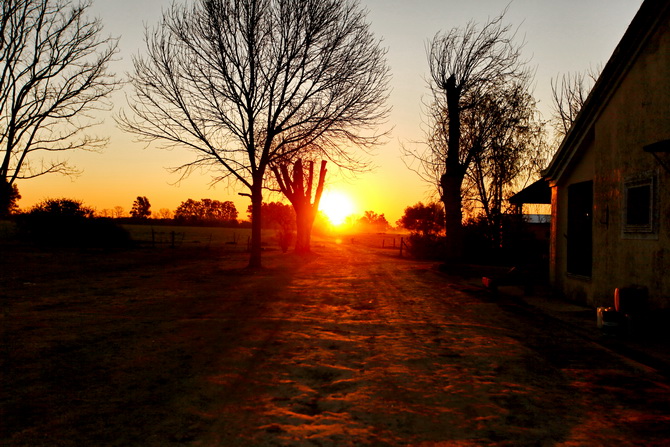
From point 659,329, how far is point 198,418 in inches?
275

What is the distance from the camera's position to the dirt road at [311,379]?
3586 millimetres

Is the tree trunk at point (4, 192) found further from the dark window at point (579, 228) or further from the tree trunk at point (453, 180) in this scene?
the dark window at point (579, 228)

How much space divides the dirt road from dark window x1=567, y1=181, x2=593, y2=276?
113 inches

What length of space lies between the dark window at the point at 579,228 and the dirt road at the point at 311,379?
2869 mm

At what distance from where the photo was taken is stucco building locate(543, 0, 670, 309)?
7.70m

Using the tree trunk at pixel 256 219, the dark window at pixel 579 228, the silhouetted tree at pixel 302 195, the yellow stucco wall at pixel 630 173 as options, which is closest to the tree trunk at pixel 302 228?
the silhouetted tree at pixel 302 195

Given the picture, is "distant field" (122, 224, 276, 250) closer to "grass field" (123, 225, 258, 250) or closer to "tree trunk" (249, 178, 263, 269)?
"grass field" (123, 225, 258, 250)

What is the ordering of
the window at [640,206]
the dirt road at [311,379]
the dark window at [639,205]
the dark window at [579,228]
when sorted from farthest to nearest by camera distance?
the dark window at [579,228], the dark window at [639,205], the window at [640,206], the dirt road at [311,379]

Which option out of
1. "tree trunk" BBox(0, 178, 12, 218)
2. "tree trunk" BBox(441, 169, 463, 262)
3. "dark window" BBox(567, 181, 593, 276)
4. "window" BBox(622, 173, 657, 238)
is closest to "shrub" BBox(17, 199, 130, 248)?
"tree trunk" BBox(0, 178, 12, 218)

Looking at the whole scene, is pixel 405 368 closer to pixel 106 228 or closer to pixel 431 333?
pixel 431 333

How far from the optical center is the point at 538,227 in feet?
127

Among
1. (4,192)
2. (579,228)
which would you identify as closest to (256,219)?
(4,192)

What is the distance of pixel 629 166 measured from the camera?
870 centimetres

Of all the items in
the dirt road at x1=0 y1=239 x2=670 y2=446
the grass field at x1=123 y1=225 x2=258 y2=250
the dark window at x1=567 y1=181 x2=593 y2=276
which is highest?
the dark window at x1=567 y1=181 x2=593 y2=276
